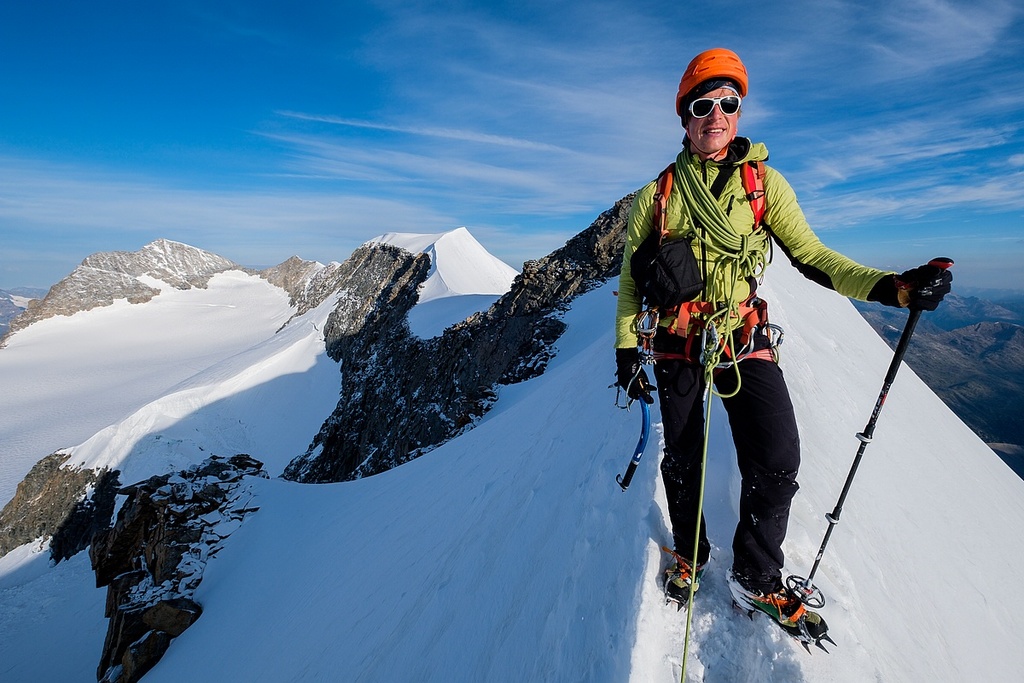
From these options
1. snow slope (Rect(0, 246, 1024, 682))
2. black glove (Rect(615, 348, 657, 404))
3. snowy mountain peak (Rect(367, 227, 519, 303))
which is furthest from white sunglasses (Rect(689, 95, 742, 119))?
snowy mountain peak (Rect(367, 227, 519, 303))

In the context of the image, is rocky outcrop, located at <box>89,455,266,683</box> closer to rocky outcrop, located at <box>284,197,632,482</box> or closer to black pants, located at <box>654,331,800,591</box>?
rocky outcrop, located at <box>284,197,632,482</box>

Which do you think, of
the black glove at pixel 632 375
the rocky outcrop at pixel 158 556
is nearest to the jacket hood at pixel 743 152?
the black glove at pixel 632 375

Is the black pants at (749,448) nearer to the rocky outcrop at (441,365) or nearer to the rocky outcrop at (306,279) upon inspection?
the rocky outcrop at (441,365)

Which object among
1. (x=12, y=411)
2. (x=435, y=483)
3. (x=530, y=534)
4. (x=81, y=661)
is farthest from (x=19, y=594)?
(x=12, y=411)

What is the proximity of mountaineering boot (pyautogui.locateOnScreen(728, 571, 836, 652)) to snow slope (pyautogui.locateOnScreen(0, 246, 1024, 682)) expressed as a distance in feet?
0.30

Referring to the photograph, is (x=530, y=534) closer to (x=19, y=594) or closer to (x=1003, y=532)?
(x=1003, y=532)

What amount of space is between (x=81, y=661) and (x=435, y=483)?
1688cm

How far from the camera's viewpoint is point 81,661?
606 inches

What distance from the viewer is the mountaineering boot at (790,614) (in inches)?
108

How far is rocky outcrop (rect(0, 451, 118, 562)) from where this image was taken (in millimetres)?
27672

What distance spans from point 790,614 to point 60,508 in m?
43.9

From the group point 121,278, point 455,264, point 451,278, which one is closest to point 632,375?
point 451,278

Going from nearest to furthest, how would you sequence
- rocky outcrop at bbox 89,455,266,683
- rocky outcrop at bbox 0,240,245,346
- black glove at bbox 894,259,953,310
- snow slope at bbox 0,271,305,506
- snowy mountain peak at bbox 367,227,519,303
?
black glove at bbox 894,259,953,310 < rocky outcrop at bbox 89,455,266,683 < snowy mountain peak at bbox 367,227,519,303 < snow slope at bbox 0,271,305,506 < rocky outcrop at bbox 0,240,245,346

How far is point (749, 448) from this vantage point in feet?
9.26
